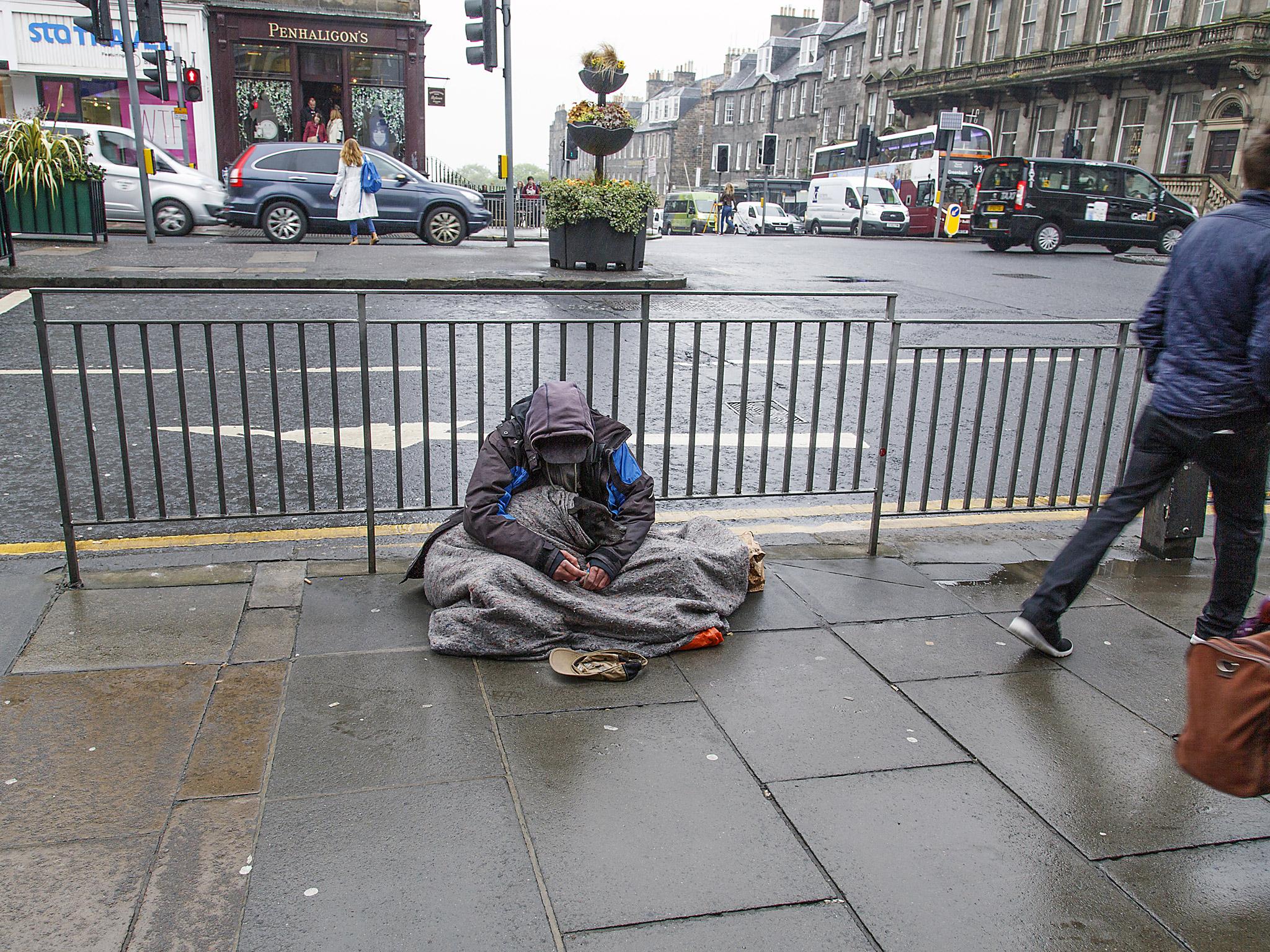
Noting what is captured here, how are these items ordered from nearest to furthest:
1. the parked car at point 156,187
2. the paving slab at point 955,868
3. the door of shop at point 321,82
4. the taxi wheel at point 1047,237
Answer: the paving slab at point 955,868
the parked car at point 156,187
the taxi wheel at point 1047,237
the door of shop at point 321,82

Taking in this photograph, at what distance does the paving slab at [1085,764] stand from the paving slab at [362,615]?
182 cm

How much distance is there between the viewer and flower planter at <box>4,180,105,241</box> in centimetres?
1449

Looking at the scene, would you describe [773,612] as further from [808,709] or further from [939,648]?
[808,709]

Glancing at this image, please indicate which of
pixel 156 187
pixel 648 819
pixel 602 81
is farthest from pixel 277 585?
pixel 156 187

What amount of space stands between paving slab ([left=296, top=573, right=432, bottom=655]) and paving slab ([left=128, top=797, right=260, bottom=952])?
94cm

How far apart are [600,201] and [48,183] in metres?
7.93

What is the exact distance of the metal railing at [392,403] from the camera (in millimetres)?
4219

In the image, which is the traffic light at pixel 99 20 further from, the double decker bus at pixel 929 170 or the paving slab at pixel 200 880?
the double decker bus at pixel 929 170

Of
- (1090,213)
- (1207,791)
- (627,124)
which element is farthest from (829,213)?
(1207,791)

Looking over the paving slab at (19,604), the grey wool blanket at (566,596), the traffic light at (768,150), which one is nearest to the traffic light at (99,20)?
the paving slab at (19,604)

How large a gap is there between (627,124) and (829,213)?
23.4 meters

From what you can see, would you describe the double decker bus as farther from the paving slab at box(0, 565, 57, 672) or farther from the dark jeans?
the paving slab at box(0, 565, 57, 672)

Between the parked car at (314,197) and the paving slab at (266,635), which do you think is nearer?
the paving slab at (266,635)

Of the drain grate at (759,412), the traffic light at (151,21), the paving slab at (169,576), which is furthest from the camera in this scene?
the traffic light at (151,21)
